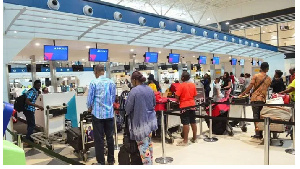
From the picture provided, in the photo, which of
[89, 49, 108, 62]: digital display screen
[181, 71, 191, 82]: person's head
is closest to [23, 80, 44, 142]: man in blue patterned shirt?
[181, 71, 191, 82]: person's head

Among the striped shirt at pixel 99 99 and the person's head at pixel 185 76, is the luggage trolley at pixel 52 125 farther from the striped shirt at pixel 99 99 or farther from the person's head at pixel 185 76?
the person's head at pixel 185 76

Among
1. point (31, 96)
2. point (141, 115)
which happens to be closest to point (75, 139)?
point (31, 96)

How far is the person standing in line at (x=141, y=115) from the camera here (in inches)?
139

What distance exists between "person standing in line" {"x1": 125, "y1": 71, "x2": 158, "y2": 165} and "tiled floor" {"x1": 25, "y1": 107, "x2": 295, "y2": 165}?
107cm

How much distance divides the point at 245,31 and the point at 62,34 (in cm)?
2379

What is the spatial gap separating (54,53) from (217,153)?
5.94 metres

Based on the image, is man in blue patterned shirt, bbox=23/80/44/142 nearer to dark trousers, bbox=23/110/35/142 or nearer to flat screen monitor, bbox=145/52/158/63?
dark trousers, bbox=23/110/35/142

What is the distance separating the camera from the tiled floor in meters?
4.41

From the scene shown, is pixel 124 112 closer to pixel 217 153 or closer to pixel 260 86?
pixel 217 153

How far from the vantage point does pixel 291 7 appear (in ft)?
66.5

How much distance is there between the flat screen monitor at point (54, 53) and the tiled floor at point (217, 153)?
3209mm

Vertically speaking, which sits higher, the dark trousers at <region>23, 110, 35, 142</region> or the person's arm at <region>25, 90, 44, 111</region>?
the person's arm at <region>25, 90, 44, 111</region>

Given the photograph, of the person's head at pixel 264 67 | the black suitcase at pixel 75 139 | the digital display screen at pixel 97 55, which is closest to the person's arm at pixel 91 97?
the black suitcase at pixel 75 139
